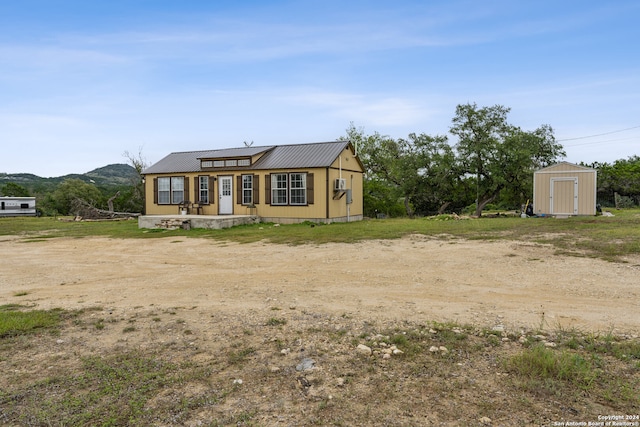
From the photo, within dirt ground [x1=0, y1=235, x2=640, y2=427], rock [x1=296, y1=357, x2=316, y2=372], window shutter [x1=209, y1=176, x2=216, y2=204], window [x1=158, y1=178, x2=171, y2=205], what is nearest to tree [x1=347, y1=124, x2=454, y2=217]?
window shutter [x1=209, y1=176, x2=216, y2=204]

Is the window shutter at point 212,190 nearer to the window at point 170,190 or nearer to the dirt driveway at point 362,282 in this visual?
the window at point 170,190

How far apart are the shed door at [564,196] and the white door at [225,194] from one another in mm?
16088

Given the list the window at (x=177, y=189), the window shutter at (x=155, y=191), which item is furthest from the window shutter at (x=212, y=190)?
the window shutter at (x=155, y=191)

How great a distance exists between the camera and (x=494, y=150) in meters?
23.2

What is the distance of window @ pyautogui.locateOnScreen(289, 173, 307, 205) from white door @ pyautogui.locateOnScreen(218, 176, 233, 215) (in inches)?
135

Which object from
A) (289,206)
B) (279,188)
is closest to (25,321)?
(289,206)

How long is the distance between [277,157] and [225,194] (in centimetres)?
329

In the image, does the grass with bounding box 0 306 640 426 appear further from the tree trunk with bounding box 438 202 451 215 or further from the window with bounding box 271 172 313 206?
the tree trunk with bounding box 438 202 451 215

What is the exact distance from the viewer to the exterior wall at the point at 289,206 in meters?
18.2

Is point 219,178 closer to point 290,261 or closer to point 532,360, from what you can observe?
point 290,261

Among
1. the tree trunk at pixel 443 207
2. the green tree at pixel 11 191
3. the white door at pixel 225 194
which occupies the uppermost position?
the green tree at pixel 11 191

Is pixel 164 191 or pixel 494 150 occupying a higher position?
pixel 494 150

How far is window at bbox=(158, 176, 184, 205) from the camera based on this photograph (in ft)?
70.6

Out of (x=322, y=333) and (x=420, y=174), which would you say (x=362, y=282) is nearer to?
(x=322, y=333)
